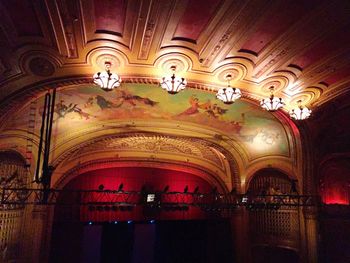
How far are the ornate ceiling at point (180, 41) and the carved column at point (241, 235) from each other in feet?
26.4

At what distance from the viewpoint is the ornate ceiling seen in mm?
5426

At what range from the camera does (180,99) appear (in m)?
9.73

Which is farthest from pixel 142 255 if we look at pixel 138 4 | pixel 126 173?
pixel 138 4

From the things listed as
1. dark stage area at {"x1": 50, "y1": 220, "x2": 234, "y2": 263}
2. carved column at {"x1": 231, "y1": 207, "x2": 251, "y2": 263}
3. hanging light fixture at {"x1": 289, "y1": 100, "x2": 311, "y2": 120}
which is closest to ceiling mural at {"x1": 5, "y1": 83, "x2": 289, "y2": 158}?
hanging light fixture at {"x1": 289, "y1": 100, "x2": 311, "y2": 120}

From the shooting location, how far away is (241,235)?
563 inches

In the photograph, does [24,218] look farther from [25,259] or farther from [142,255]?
[142,255]

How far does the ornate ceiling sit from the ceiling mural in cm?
151

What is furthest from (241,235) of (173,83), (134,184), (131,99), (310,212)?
(173,83)

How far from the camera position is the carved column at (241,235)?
1411cm

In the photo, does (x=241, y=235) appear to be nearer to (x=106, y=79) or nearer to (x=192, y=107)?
(x=192, y=107)

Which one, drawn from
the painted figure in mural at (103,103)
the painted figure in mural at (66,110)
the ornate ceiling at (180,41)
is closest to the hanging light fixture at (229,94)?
the ornate ceiling at (180,41)

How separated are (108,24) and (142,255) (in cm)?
1248

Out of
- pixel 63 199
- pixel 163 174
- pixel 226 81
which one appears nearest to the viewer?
pixel 226 81

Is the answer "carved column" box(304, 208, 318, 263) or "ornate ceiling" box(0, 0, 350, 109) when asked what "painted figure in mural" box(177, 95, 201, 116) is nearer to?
"ornate ceiling" box(0, 0, 350, 109)
